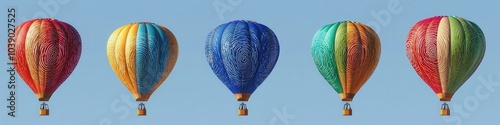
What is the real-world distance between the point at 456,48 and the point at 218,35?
10.7m

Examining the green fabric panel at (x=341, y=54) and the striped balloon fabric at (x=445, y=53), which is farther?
the striped balloon fabric at (x=445, y=53)

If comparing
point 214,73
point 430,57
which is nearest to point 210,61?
point 214,73

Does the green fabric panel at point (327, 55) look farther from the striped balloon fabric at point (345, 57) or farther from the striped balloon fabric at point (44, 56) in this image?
the striped balloon fabric at point (44, 56)

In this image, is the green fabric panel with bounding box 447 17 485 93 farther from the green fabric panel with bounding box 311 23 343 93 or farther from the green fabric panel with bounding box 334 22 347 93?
the green fabric panel with bounding box 311 23 343 93

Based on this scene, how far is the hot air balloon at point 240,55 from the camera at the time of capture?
134m

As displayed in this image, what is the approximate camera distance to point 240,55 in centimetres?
13438

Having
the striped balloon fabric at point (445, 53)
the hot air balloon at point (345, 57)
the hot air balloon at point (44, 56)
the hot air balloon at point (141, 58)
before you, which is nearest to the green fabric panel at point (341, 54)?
the hot air balloon at point (345, 57)

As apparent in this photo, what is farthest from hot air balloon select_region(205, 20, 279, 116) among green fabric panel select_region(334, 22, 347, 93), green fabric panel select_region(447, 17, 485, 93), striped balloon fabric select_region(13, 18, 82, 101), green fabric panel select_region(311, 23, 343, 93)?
green fabric panel select_region(447, 17, 485, 93)

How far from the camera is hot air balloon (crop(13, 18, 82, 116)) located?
135625 millimetres

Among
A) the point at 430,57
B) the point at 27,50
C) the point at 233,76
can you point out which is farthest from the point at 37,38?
the point at 430,57

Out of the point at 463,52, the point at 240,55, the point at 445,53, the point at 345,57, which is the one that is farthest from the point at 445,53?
the point at 240,55

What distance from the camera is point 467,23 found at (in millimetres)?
135750

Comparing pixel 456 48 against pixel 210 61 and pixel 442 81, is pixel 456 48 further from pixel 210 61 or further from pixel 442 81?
pixel 210 61

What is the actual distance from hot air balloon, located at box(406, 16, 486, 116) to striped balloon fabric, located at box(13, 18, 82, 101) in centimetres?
1561
